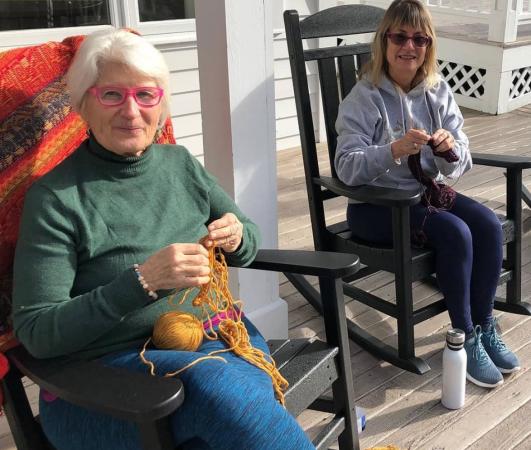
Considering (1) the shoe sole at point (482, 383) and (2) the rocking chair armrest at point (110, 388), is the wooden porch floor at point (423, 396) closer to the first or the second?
(1) the shoe sole at point (482, 383)

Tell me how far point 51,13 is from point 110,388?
3233 mm

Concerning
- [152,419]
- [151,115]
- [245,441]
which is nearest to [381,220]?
[151,115]

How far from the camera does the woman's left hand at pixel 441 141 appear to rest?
207 cm

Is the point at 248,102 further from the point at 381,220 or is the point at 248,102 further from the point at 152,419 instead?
the point at 152,419

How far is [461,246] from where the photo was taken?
209 cm

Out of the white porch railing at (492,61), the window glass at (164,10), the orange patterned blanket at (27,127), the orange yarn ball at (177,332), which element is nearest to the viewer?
the orange yarn ball at (177,332)

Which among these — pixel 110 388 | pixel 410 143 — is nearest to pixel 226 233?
pixel 110 388

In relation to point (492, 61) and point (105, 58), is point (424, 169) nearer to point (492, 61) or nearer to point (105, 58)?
point (105, 58)

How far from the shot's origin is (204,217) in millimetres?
1616

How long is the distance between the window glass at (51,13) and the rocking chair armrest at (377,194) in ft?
7.65

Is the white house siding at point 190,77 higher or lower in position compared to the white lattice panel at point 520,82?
higher

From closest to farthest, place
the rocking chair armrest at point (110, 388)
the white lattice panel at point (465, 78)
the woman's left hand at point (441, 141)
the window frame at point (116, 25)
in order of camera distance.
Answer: the rocking chair armrest at point (110, 388), the woman's left hand at point (441, 141), the window frame at point (116, 25), the white lattice panel at point (465, 78)

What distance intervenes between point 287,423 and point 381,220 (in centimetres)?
106

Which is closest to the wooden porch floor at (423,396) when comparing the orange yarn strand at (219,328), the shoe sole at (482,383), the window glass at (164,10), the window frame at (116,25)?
the shoe sole at (482,383)
